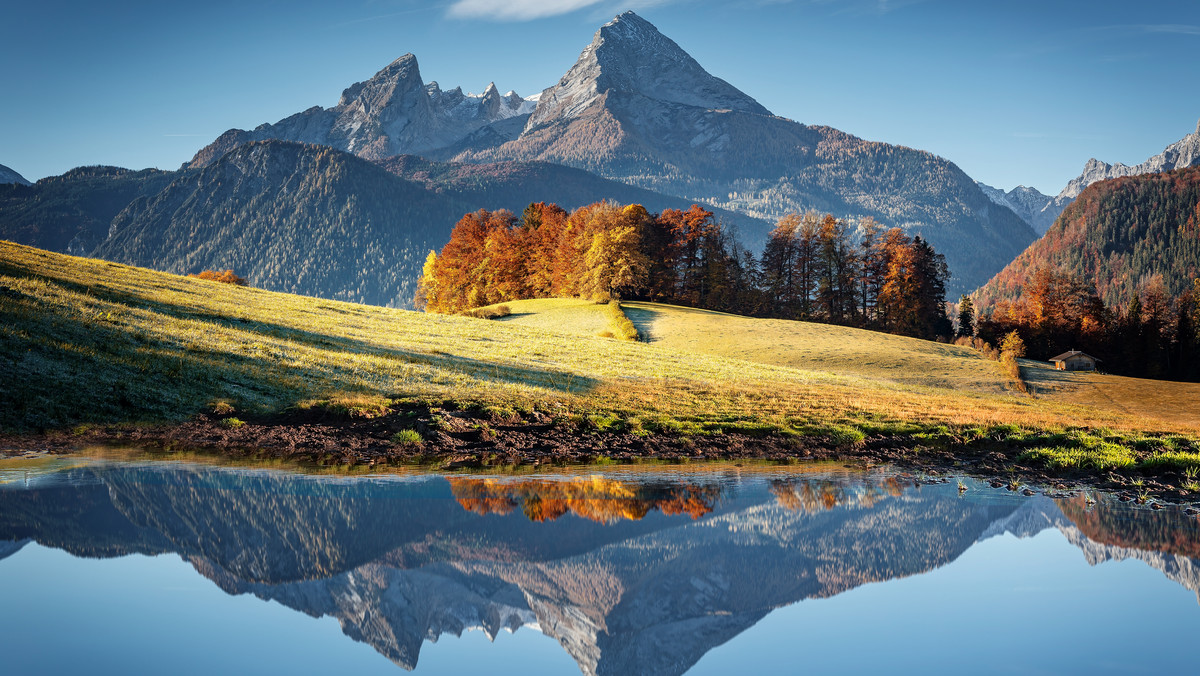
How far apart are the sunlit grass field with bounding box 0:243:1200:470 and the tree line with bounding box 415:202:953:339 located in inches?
1846

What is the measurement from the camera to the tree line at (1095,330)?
8975 cm

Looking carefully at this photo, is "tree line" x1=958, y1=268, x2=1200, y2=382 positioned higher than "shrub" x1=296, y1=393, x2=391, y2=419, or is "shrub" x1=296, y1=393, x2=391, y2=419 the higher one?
"tree line" x1=958, y1=268, x2=1200, y2=382

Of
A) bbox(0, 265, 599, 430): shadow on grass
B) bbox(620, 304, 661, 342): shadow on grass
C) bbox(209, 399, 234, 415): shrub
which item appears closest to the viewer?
bbox(0, 265, 599, 430): shadow on grass

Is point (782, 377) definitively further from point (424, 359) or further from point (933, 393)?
point (424, 359)

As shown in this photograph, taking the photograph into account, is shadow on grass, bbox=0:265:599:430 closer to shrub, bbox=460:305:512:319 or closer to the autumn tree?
shrub, bbox=460:305:512:319

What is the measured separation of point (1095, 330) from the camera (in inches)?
3590

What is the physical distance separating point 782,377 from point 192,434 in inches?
1216

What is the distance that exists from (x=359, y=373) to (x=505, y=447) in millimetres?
9136

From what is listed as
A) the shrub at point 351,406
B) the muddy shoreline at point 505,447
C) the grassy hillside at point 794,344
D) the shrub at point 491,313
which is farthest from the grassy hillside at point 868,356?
the shrub at point 351,406

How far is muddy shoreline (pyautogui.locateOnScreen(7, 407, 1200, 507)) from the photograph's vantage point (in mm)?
17781

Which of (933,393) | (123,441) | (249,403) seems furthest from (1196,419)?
(123,441)

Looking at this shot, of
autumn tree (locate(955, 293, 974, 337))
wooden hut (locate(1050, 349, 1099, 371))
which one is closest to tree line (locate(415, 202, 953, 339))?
autumn tree (locate(955, 293, 974, 337))

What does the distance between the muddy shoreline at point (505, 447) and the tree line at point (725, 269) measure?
6964cm

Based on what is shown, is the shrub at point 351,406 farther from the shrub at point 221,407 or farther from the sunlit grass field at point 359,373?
the shrub at point 221,407
